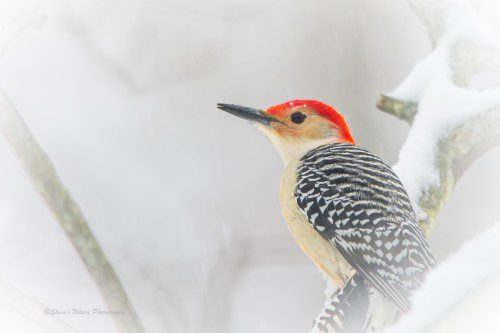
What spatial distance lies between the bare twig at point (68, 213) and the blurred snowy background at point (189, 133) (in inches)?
104

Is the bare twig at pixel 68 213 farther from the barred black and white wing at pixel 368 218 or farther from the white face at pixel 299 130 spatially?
the white face at pixel 299 130

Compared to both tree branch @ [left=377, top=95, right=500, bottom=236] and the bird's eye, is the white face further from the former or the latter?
tree branch @ [left=377, top=95, right=500, bottom=236]

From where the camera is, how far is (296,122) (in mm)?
4121

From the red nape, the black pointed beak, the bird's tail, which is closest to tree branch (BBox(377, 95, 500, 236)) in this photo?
the bird's tail

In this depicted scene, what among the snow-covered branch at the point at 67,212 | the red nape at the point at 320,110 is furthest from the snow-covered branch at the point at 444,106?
the snow-covered branch at the point at 67,212

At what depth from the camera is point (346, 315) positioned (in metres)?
3.04

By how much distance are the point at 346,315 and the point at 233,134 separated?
14.0 feet

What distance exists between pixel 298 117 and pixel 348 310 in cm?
153

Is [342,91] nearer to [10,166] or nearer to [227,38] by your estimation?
[227,38]

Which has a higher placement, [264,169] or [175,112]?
[175,112]

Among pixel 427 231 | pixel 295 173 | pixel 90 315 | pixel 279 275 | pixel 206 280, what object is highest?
pixel 295 173

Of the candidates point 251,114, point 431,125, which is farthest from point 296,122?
point 431,125

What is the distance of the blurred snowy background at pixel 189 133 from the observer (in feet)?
18.2

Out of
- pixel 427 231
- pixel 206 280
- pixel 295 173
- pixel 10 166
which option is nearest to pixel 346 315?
pixel 427 231
